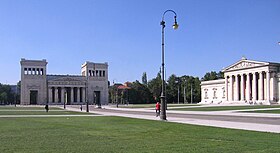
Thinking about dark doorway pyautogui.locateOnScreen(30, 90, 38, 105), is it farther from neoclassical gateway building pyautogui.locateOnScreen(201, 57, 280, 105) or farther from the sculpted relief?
the sculpted relief

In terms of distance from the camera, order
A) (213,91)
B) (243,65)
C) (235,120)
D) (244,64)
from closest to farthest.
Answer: (235,120), (244,64), (243,65), (213,91)

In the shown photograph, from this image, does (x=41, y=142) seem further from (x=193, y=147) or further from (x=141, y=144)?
(x=193, y=147)

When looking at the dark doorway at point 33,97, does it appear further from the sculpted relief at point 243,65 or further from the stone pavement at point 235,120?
the stone pavement at point 235,120

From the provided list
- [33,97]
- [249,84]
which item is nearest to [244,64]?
[249,84]

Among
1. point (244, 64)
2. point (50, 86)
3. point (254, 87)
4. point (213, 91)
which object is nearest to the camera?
point (254, 87)

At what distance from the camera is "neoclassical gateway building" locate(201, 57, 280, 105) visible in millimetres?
104250

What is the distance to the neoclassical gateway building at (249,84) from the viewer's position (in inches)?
4104

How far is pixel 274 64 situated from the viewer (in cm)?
10550

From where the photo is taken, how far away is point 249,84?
373 ft

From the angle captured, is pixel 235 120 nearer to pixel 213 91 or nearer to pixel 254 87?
pixel 254 87

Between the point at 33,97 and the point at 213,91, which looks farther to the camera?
the point at 33,97

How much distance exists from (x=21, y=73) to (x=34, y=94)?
1814 centimetres

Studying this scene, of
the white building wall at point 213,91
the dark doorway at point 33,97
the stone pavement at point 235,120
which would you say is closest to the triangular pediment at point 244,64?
the white building wall at point 213,91

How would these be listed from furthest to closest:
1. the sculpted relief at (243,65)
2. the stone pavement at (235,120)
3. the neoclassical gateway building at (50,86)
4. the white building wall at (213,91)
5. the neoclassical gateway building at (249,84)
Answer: the neoclassical gateway building at (50,86), the white building wall at (213,91), the sculpted relief at (243,65), the neoclassical gateway building at (249,84), the stone pavement at (235,120)
